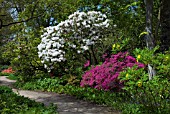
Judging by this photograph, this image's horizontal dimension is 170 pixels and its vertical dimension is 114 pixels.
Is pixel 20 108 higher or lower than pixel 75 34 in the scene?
lower

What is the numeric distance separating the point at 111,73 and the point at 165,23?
242 centimetres

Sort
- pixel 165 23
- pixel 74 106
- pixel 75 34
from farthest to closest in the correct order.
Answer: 1. pixel 75 34
2. pixel 165 23
3. pixel 74 106

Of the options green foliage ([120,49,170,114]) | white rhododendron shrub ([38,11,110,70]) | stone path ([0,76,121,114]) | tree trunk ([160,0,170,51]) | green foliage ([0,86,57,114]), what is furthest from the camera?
white rhododendron shrub ([38,11,110,70])

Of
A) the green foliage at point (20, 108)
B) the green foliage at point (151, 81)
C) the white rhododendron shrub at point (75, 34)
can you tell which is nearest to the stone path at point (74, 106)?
the green foliage at point (20, 108)

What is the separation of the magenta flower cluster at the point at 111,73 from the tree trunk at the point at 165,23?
45.1 inches

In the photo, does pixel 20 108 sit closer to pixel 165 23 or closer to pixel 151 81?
pixel 151 81

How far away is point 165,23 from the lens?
30.2 ft

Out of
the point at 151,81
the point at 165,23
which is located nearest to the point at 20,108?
the point at 151,81

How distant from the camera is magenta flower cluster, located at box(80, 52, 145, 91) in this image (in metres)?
9.20

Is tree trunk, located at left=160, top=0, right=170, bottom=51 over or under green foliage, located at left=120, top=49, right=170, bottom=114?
over

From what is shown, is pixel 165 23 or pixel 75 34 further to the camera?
pixel 75 34

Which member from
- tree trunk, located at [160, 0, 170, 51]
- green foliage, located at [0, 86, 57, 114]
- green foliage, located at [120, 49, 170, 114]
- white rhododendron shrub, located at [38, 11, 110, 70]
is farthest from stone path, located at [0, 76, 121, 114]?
tree trunk, located at [160, 0, 170, 51]

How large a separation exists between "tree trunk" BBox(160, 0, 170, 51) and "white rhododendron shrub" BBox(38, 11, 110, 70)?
11.4 feet

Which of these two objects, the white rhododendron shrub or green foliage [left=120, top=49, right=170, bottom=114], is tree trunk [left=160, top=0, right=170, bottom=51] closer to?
green foliage [left=120, top=49, right=170, bottom=114]
